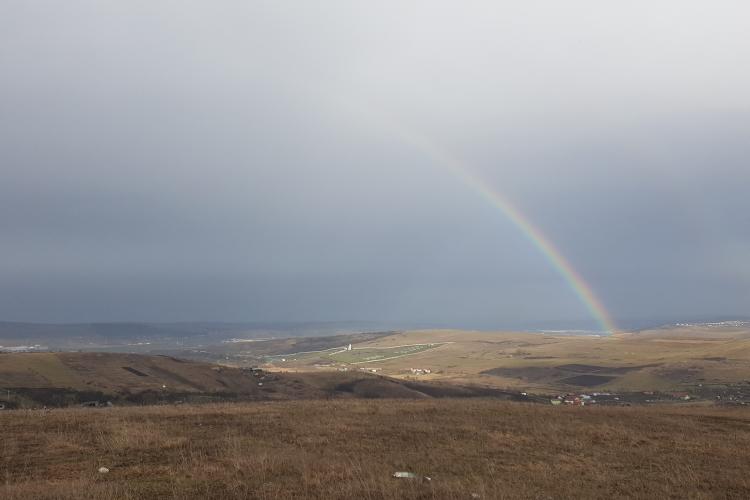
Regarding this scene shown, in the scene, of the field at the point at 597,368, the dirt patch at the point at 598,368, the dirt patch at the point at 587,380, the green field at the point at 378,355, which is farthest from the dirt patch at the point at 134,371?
the green field at the point at 378,355

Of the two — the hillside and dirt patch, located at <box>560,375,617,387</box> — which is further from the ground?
the hillside

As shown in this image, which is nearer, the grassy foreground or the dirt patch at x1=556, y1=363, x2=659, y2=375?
the grassy foreground

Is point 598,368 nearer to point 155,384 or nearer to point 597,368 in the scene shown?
point 597,368

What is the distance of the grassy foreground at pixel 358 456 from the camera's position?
40.1 feet

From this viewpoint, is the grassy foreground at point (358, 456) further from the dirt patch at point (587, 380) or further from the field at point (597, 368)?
the dirt patch at point (587, 380)

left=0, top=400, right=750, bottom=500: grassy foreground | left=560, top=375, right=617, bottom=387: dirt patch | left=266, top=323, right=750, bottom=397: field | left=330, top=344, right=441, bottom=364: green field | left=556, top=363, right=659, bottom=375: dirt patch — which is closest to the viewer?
left=0, top=400, right=750, bottom=500: grassy foreground

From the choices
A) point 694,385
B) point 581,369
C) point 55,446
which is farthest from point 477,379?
point 55,446

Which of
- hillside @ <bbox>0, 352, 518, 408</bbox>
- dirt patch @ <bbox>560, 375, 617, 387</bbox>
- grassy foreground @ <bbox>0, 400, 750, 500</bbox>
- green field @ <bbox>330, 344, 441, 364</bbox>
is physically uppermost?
grassy foreground @ <bbox>0, 400, 750, 500</bbox>

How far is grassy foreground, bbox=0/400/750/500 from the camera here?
12211mm

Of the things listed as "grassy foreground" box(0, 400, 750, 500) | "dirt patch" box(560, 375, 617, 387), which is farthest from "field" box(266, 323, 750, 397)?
"grassy foreground" box(0, 400, 750, 500)

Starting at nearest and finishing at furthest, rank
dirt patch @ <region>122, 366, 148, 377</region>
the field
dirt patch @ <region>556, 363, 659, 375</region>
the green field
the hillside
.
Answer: the hillside → dirt patch @ <region>122, 366, 148, 377</region> → the field → dirt patch @ <region>556, 363, 659, 375</region> → the green field

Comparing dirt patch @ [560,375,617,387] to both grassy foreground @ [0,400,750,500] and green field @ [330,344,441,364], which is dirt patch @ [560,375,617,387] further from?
grassy foreground @ [0,400,750,500]

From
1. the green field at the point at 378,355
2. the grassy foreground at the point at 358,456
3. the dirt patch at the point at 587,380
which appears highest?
the grassy foreground at the point at 358,456

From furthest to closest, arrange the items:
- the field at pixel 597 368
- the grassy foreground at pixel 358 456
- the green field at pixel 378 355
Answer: the green field at pixel 378 355
the field at pixel 597 368
the grassy foreground at pixel 358 456
